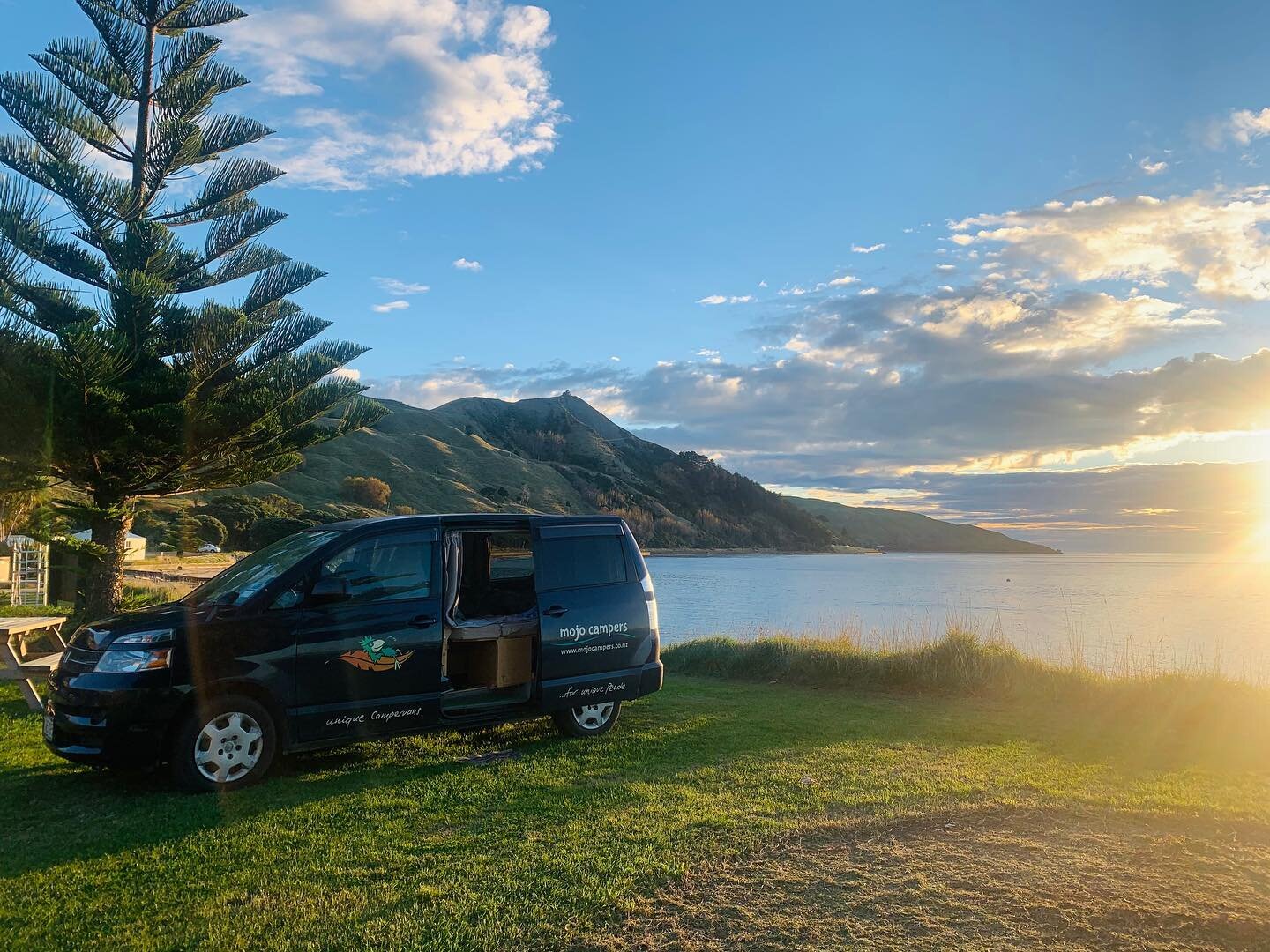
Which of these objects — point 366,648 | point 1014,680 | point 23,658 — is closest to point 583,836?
point 366,648

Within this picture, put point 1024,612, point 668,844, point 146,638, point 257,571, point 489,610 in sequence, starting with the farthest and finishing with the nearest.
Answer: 1. point 1024,612
2. point 489,610
3. point 257,571
4. point 146,638
5. point 668,844

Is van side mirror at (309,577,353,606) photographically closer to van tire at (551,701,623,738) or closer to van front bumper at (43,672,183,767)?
van front bumper at (43,672,183,767)

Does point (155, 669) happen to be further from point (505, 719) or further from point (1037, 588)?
point (1037, 588)

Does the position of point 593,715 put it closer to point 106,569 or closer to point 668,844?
point 668,844

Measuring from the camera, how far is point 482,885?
3.66 meters

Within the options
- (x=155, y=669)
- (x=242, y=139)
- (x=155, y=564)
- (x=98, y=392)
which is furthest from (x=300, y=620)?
(x=155, y=564)

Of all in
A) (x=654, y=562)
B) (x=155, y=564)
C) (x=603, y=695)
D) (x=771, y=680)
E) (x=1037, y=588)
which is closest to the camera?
(x=603, y=695)

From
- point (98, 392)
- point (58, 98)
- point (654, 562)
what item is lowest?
point (654, 562)

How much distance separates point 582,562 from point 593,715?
1246 mm

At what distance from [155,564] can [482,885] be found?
33621mm

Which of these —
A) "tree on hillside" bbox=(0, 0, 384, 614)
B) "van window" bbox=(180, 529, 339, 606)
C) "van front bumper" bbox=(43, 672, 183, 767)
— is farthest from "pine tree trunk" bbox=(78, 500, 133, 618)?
"van front bumper" bbox=(43, 672, 183, 767)

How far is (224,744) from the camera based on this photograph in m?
4.99

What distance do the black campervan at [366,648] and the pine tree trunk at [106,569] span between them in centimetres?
495

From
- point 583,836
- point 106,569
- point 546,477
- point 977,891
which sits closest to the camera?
point 977,891
